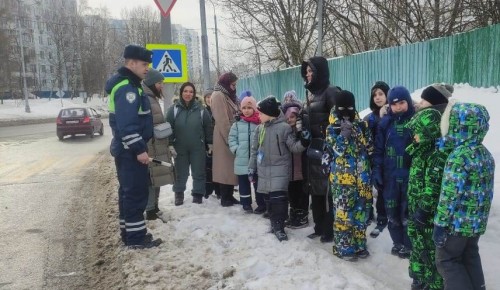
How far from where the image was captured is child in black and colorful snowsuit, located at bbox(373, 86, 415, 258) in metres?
3.95

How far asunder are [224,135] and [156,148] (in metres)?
0.97

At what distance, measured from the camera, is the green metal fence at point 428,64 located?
7.04 m

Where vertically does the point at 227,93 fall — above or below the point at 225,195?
above

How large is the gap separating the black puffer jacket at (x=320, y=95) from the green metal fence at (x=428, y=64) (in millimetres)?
3846

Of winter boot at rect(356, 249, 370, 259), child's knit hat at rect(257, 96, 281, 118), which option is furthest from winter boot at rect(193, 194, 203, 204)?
winter boot at rect(356, 249, 370, 259)

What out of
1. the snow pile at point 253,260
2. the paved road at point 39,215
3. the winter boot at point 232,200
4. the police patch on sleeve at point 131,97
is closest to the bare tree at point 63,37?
the paved road at point 39,215

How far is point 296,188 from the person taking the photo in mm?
5203

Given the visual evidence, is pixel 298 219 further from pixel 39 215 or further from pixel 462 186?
pixel 39 215

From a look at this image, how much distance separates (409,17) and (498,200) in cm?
957

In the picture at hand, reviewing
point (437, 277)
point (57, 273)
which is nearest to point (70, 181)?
point (57, 273)

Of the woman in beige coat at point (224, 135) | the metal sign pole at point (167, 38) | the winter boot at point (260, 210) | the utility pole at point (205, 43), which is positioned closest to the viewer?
the winter boot at point (260, 210)

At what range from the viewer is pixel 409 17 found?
12.7 metres

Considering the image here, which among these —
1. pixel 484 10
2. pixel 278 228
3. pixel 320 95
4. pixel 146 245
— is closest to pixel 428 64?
pixel 484 10

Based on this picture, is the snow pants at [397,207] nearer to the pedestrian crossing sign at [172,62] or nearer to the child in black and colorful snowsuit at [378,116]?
the child in black and colorful snowsuit at [378,116]
